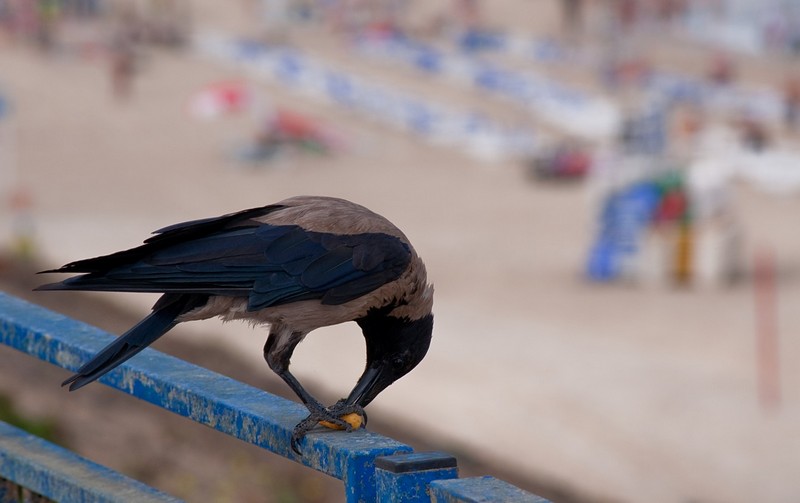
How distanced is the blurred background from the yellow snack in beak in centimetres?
385

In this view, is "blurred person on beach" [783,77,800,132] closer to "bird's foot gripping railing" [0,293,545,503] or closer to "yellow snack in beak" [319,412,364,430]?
"yellow snack in beak" [319,412,364,430]

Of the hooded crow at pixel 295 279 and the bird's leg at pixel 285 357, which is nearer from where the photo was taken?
the hooded crow at pixel 295 279

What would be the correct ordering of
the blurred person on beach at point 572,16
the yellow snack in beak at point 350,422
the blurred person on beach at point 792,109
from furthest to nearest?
the blurred person on beach at point 572,16 < the blurred person on beach at point 792,109 < the yellow snack in beak at point 350,422

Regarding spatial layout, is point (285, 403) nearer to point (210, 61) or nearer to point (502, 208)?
point (502, 208)

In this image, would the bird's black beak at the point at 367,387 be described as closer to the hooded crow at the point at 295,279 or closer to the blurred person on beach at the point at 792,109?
the hooded crow at the point at 295,279

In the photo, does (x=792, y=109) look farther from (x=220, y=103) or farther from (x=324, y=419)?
(x=324, y=419)

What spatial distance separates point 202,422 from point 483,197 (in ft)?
71.6

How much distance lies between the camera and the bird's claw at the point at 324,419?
2.60 metres

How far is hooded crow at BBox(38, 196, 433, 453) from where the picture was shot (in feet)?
9.91

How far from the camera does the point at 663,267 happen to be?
1811 centimetres

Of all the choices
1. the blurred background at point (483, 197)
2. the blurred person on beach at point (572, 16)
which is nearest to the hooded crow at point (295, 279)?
the blurred background at point (483, 197)

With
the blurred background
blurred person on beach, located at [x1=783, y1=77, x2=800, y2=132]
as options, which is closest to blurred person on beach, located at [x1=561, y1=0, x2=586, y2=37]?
the blurred background

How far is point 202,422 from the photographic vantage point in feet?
8.87

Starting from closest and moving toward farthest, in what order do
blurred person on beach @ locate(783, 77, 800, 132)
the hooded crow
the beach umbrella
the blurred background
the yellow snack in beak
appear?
the yellow snack in beak < the hooded crow < the blurred background < the beach umbrella < blurred person on beach @ locate(783, 77, 800, 132)
